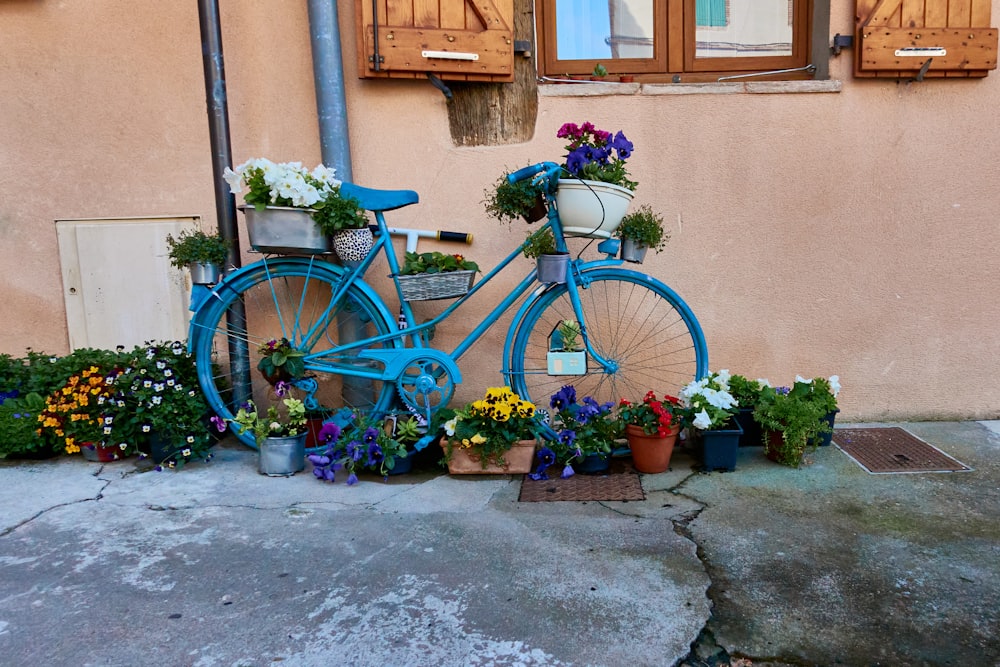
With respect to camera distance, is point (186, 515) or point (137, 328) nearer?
point (186, 515)

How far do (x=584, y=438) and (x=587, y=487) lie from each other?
0.25 metres

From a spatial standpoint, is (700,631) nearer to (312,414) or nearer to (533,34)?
(312,414)

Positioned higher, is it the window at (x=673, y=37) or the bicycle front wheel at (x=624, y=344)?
the window at (x=673, y=37)

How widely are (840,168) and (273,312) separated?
10.7 ft

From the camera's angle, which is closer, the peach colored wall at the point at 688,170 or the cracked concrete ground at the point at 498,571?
the cracked concrete ground at the point at 498,571

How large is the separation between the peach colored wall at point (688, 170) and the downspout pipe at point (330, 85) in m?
0.14

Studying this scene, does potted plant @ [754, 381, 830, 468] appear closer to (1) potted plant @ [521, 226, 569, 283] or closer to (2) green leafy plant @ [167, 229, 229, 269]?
(1) potted plant @ [521, 226, 569, 283]

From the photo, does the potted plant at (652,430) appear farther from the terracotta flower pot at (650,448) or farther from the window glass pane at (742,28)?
the window glass pane at (742,28)

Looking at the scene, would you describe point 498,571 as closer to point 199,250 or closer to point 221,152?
point 199,250

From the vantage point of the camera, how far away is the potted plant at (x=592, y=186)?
128 inches

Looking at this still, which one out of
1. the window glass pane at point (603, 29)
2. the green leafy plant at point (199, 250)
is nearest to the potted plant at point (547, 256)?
the window glass pane at point (603, 29)

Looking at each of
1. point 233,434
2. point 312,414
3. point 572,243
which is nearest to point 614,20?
point 572,243

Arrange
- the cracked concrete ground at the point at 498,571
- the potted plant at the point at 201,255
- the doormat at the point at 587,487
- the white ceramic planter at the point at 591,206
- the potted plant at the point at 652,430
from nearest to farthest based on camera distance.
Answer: the cracked concrete ground at the point at 498,571, the doormat at the point at 587,487, the white ceramic planter at the point at 591,206, the potted plant at the point at 652,430, the potted plant at the point at 201,255

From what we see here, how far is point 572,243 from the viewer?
399cm
